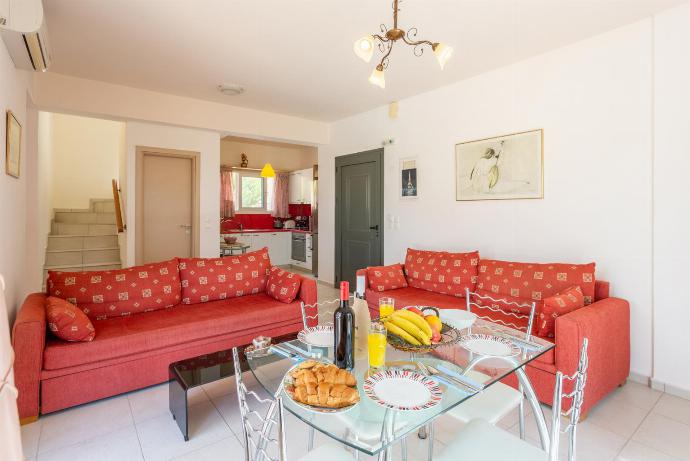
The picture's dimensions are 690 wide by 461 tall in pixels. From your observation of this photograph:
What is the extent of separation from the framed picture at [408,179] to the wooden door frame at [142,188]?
2.81m

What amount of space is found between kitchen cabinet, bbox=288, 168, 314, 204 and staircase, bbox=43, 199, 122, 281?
142 inches

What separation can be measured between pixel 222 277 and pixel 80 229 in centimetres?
414

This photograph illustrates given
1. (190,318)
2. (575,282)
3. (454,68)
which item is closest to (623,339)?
(575,282)

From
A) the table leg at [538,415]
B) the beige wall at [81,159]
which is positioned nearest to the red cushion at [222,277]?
the table leg at [538,415]

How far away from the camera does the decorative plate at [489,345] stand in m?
1.59

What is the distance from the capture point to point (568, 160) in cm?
310

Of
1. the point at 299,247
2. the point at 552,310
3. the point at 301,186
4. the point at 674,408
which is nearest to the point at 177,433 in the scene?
the point at 552,310

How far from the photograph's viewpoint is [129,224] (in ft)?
15.2

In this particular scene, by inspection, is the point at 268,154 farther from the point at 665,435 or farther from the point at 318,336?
the point at 665,435

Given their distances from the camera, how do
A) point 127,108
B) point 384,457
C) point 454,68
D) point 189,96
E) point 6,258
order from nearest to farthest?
Result: point 384,457
point 6,258
point 454,68
point 127,108
point 189,96

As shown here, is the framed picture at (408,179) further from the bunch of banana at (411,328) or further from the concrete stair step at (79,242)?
the concrete stair step at (79,242)

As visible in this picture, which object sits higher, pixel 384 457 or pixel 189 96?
pixel 189 96

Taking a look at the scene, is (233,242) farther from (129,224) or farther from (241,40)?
(241,40)

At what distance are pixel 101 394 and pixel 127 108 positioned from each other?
10.8 feet
